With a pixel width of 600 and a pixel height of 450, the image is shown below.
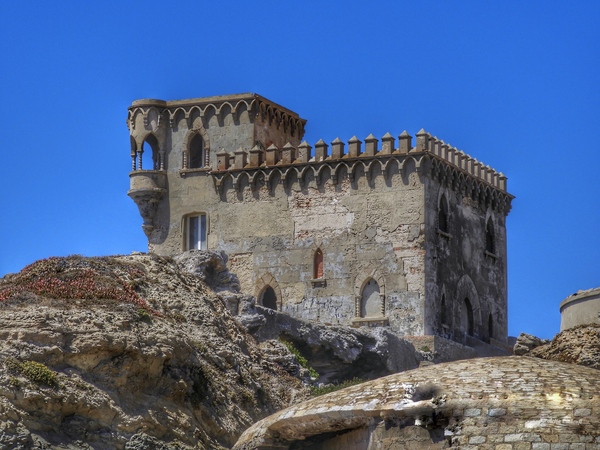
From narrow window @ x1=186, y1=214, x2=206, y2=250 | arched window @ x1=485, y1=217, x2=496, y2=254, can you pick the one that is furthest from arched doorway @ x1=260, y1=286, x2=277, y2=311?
arched window @ x1=485, y1=217, x2=496, y2=254

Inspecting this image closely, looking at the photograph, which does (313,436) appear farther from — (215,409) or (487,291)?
(487,291)

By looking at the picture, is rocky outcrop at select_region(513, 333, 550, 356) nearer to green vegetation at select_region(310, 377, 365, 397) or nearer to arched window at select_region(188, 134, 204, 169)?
green vegetation at select_region(310, 377, 365, 397)

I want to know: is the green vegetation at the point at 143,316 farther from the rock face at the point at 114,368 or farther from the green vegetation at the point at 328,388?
the green vegetation at the point at 328,388

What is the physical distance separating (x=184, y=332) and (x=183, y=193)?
2888 cm

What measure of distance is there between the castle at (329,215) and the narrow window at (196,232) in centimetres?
5

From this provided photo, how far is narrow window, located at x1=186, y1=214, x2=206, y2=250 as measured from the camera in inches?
2232

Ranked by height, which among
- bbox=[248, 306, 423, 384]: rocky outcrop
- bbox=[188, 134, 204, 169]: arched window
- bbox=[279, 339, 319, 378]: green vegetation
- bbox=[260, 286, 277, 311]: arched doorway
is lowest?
bbox=[279, 339, 319, 378]: green vegetation

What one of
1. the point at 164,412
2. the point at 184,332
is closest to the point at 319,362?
the point at 184,332

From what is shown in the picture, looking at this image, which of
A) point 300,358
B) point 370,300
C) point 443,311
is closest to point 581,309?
point 300,358

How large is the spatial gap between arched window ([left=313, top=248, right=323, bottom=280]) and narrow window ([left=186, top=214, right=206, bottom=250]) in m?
4.48

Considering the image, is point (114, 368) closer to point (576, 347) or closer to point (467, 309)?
point (576, 347)

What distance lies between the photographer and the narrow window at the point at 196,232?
56688 millimetres

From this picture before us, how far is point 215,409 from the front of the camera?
1089 inches

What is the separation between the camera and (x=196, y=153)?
5800cm
